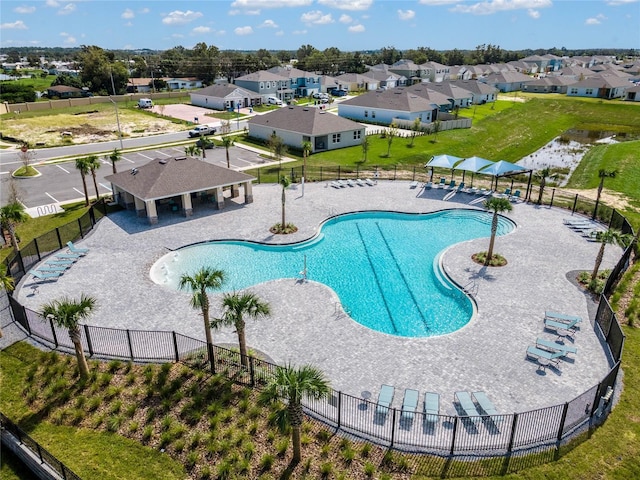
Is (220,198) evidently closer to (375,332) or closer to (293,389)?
(375,332)

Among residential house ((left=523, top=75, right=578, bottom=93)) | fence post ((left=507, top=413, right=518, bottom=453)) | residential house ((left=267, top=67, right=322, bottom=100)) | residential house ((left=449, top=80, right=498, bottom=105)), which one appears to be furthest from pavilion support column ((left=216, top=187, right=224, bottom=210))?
residential house ((left=523, top=75, right=578, bottom=93))

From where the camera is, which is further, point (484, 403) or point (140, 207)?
point (140, 207)

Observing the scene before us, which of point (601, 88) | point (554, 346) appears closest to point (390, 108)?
point (554, 346)

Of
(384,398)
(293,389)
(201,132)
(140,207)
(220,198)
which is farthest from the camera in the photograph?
(201,132)

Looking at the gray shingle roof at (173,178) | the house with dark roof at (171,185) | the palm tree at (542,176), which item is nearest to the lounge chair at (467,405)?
the house with dark roof at (171,185)

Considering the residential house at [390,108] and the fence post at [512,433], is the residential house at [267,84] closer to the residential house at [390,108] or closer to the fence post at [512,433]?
the residential house at [390,108]

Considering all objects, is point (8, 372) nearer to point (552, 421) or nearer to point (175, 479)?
point (175, 479)

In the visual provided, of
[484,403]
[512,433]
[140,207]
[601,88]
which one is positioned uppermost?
[601,88]

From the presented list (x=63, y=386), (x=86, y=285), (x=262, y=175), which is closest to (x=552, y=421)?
(x=63, y=386)
